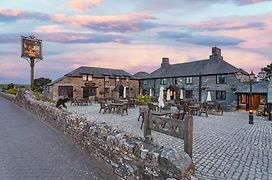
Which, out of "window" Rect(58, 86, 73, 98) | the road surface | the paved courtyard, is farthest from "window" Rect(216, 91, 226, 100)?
the road surface

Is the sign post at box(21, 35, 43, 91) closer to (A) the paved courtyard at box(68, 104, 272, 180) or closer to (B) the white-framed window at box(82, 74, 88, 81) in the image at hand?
(B) the white-framed window at box(82, 74, 88, 81)

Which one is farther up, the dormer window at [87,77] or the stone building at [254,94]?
the dormer window at [87,77]

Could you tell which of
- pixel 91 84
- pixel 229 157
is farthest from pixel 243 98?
pixel 229 157

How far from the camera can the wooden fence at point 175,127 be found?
213 inches

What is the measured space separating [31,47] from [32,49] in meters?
0.32

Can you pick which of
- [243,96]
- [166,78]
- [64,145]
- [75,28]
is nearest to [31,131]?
[64,145]

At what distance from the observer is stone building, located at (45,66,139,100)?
40.3 m

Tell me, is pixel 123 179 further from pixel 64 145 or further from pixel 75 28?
pixel 75 28

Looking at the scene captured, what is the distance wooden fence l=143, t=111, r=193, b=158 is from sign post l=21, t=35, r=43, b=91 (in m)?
A: 25.7

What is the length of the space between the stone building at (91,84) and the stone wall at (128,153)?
3049 centimetres

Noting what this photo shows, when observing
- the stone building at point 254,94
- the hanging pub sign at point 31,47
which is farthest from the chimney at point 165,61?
the hanging pub sign at point 31,47

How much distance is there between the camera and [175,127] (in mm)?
5879

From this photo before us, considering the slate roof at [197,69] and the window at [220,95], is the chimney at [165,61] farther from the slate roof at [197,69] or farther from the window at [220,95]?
the window at [220,95]

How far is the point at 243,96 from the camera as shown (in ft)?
105
